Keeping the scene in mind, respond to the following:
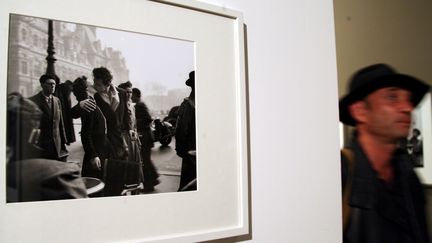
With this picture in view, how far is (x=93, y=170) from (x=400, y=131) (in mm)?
794

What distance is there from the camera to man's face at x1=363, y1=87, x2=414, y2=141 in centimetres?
79

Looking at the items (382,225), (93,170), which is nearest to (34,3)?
(93,170)

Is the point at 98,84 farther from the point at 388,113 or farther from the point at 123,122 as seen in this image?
the point at 388,113

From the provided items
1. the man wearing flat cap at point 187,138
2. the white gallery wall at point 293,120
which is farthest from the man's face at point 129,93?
the white gallery wall at point 293,120

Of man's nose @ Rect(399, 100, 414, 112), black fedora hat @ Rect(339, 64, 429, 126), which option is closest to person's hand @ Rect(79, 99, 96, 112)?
black fedora hat @ Rect(339, 64, 429, 126)

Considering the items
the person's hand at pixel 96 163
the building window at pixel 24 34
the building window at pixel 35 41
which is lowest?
the person's hand at pixel 96 163

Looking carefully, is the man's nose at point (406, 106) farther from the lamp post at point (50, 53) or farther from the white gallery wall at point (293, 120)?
the lamp post at point (50, 53)

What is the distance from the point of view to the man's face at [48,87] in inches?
19.4

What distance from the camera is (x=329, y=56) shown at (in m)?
0.85

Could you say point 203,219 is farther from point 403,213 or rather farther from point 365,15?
point 365,15

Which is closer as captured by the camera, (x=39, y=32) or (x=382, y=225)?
(x=39, y=32)

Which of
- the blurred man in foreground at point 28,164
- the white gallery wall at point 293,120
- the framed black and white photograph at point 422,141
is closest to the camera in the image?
the blurred man in foreground at point 28,164

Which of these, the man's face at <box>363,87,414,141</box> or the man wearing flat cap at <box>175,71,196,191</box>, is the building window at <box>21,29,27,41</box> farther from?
the man's face at <box>363,87,414,141</box>

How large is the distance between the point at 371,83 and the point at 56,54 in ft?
2.53
